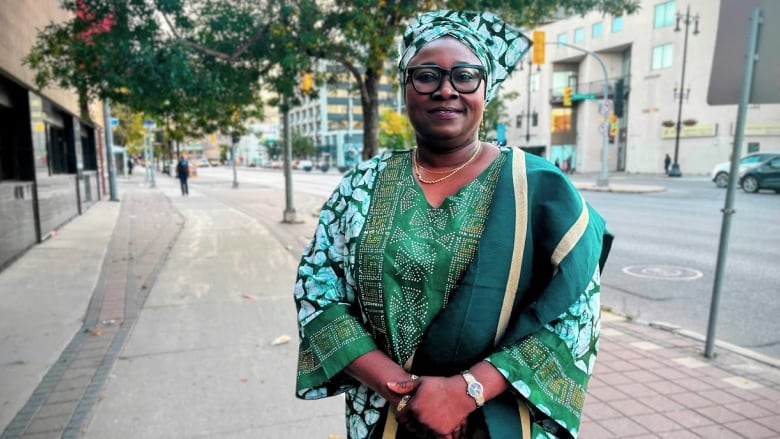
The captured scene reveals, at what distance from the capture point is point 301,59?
7.95 metres

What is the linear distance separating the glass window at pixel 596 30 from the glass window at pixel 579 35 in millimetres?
1239

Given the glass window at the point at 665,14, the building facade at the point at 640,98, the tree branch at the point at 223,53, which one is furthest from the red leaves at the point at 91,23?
the glass window at the point at 665,14

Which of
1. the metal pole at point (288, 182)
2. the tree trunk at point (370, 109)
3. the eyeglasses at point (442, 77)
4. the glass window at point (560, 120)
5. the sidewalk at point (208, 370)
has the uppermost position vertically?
the glass window at point (560, 120)

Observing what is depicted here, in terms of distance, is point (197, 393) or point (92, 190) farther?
point (92, 190)

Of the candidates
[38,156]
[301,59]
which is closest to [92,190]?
[38,156]

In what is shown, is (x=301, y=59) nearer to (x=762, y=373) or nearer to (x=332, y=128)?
(x=762, y=373)

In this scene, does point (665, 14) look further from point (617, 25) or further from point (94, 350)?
point (94, 350)

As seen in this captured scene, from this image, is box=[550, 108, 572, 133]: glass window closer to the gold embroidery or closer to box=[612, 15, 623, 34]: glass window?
box=[612, 15, 623, 34]: glass window

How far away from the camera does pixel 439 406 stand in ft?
4.27

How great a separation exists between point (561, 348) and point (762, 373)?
3488mm

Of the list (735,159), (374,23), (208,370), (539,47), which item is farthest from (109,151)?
(735,159)

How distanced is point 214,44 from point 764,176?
1867cm

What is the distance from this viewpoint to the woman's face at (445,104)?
1.49 meters

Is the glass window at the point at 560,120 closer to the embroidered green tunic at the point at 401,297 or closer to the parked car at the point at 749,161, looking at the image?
the parked car at the point at 749,161
